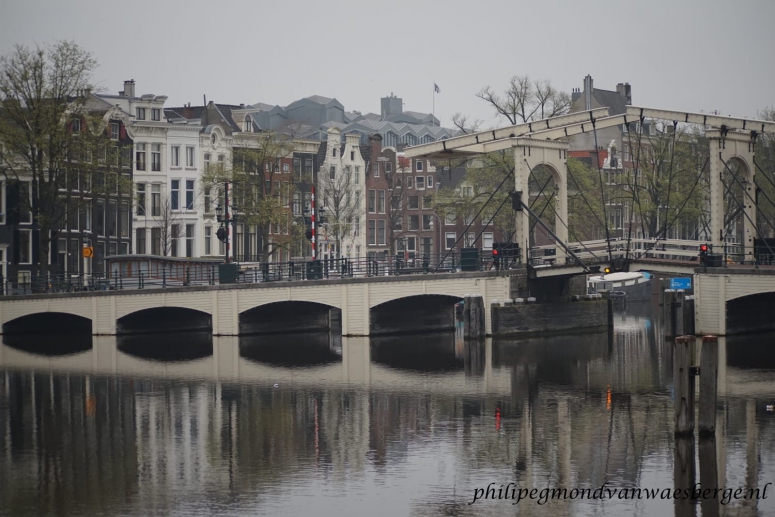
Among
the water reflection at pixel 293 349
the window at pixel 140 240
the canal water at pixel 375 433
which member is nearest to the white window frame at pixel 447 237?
the window at pixel 140 240

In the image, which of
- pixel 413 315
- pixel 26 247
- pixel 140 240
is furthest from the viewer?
pixel 140 240

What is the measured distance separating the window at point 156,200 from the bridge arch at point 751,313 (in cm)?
3658

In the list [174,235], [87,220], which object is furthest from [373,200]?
[87,220]

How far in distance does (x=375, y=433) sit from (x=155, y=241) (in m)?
47.5

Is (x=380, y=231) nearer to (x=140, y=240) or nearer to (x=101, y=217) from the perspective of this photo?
(x=140, y=240)

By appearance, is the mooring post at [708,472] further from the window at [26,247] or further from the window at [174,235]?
the window at [174,235]

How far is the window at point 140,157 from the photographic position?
68.0 metres

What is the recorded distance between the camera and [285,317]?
50.0 m

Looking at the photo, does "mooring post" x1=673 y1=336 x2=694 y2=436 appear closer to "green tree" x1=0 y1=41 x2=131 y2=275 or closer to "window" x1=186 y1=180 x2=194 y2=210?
"green tree" x1=0 y1=41 x2=131 y2=275

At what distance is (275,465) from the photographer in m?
20.0

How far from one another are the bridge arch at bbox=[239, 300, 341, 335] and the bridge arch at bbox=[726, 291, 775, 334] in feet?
48.2

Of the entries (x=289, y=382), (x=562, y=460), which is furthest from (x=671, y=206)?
(x=562, y=460)

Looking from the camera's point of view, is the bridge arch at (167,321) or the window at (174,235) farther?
the window at (174,235)

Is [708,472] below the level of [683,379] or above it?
below
